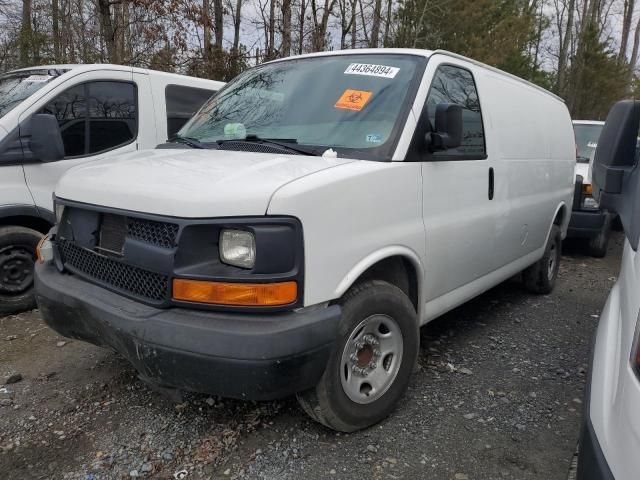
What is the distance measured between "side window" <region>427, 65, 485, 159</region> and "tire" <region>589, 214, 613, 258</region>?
14.5 feet

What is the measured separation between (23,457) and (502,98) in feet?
12.6

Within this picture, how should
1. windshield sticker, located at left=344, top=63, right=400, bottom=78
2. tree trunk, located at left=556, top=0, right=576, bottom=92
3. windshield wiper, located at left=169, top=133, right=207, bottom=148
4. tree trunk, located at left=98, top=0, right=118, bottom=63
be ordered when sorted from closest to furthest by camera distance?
windshield sticker, located at left=344, top=63, right=400, bottom=78 → windshield wiper, located at left=169, top=133, right=207, bottom=148 → tree trunk, located at left=98, top=0, right=118, bottom=63 → tree trunk, located at left=556, top=0, right=576, bottom=92

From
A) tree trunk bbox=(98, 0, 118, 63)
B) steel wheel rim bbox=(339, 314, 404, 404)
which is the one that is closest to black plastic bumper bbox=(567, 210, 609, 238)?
steel wheel rim bbox=(339, 314, 404, 404)

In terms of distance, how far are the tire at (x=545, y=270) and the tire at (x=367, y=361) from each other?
2.77 m

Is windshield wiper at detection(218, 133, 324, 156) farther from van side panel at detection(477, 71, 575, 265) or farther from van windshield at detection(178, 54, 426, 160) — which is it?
van side panel at detection(477, 71, 575, 265)

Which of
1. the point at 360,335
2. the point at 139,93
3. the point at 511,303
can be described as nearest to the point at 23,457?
the point at 360,335

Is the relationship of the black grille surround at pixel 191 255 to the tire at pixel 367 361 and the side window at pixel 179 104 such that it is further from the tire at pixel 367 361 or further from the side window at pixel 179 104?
the side window at pixel 179 104

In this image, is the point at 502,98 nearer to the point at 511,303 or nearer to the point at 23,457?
the point at 511,303

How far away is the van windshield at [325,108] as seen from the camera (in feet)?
9.60

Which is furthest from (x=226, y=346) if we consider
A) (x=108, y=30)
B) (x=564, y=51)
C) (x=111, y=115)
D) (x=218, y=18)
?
(x=564, y=51)

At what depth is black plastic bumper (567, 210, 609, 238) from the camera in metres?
7.01

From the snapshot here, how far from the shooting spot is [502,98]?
4078mm

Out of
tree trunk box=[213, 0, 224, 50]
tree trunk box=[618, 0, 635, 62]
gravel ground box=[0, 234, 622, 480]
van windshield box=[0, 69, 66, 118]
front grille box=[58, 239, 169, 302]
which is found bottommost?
gravel ground box=[0, 234, 622, 480]

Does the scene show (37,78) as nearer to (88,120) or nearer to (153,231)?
(88,120)
